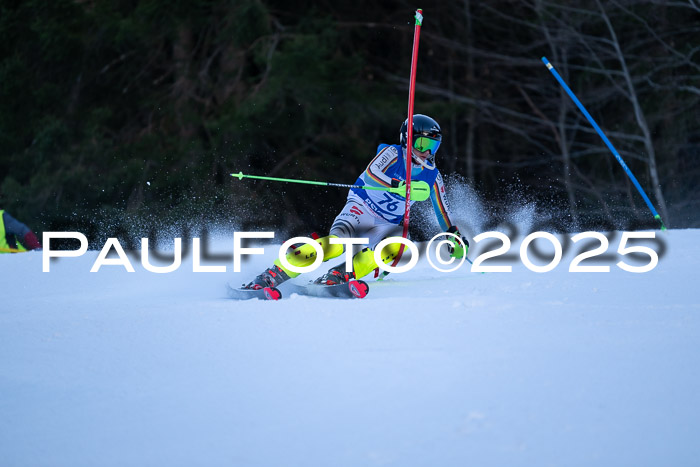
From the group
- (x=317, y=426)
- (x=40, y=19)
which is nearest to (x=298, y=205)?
(x=40, y=19)

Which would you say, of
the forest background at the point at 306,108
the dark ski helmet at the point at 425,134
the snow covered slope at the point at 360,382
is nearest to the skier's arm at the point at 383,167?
the dark ski helmet at the point at 425,134

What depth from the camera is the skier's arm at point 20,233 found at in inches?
397

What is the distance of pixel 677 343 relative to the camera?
12.7 ft

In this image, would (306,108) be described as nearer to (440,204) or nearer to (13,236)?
(13,236)

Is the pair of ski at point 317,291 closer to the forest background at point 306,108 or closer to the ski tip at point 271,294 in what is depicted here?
the ski tip at point 271,294

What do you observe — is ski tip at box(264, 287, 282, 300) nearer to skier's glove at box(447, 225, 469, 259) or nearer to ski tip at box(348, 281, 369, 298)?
ski tip at box(348, 281, 369, 298)

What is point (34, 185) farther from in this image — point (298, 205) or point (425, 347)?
point (425, 347)

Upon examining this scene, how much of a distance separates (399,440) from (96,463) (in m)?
0.93

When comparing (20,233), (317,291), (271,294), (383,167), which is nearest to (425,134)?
(383,167)

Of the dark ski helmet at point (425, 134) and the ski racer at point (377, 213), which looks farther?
the dark ski helmet at point (425, 134)

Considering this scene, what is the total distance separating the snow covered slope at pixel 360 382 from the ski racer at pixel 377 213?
43cm

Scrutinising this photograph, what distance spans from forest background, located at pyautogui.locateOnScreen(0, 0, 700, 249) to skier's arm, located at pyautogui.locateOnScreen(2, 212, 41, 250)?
4487 millimetres

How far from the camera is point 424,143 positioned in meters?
5.69

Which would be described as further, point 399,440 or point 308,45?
point 308,45
